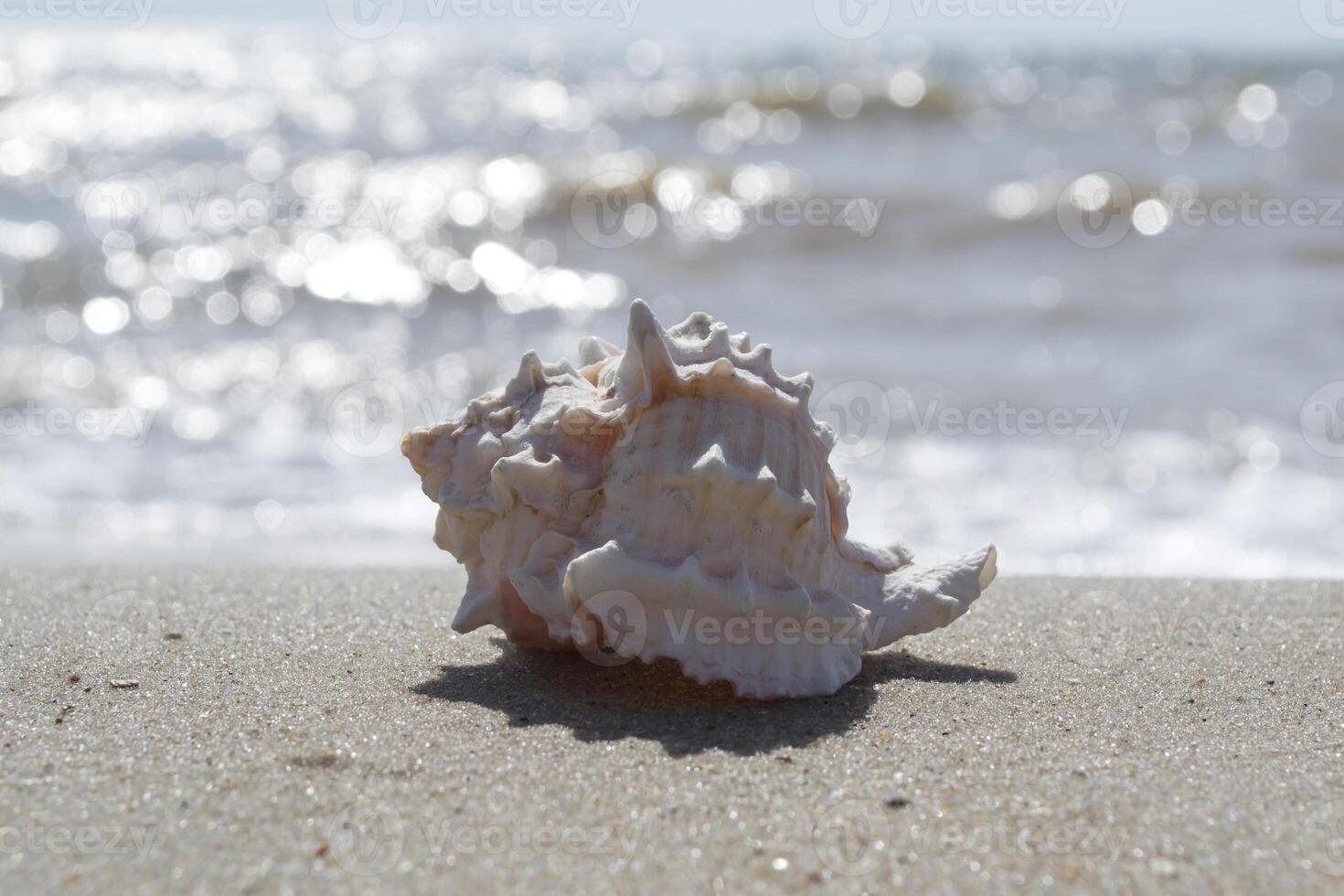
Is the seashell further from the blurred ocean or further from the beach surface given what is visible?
the blurred ocean

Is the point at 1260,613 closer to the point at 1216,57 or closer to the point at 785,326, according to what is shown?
the point at 785,326

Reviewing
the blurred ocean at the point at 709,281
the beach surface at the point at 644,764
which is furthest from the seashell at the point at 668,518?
the blurred ocean at the point at 709,281

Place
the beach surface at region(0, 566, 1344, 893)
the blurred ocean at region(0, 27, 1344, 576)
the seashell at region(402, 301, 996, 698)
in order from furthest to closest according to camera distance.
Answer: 1. the blurred ocean at region(0, 27, 1344, 576)
2. the seashell at region(402, 301, 996, 698)
3. the beach surface at region(0, 566, 1344, 893)

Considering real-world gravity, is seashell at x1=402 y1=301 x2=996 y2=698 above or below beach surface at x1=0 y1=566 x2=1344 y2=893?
above

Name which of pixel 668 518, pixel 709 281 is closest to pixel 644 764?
pixel 668 518

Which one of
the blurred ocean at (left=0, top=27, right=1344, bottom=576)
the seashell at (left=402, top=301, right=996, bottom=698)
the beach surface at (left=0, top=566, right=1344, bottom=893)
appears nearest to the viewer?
the beach surface at (left=0, top=566, right=1344, bottom=893)

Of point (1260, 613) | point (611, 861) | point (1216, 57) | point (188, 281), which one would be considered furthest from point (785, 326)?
point (1216, 57)

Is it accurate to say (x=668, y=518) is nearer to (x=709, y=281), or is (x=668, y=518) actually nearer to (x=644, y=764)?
(x=644, y=764)

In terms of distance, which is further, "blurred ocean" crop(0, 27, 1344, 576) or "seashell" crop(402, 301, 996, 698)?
"blurred ocean" crop(0, 27, 1344, 576)

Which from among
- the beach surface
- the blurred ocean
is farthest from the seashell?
the blurred ocean
